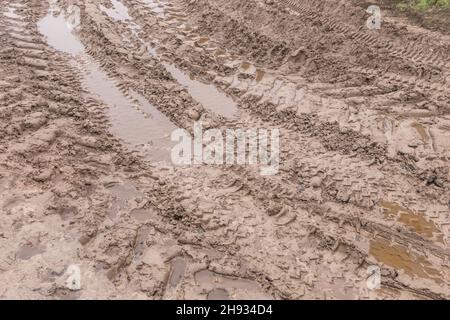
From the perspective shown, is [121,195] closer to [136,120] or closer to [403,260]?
[136,120]

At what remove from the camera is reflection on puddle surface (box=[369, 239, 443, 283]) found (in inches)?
177

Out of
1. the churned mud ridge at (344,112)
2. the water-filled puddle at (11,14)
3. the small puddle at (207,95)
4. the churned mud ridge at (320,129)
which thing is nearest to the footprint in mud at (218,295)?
the churned mud ridge at (320,129)

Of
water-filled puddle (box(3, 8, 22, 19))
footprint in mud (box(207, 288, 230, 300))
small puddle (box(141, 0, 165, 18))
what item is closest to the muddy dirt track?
footprint in mud (box(207, 288, 230, 300))

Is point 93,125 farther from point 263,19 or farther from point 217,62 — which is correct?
point 263,19

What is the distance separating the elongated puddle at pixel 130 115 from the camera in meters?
6.30

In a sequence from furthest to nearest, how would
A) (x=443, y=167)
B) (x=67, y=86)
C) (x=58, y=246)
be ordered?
1. (x=67, y=86)
2. (x=443, y=167)
3. (x=58, y=246)

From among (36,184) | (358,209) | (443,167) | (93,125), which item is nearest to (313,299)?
(358,209)

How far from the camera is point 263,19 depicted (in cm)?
910

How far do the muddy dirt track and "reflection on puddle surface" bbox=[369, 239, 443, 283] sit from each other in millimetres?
22

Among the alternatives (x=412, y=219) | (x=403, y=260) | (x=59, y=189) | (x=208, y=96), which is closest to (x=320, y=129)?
(x=412, y=219)

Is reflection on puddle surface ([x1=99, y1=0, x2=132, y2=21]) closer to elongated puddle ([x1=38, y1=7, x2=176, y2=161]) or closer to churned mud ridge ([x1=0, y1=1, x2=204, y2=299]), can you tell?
elongated puddle ([x1=38, y1=7, x2=176, y2=161])

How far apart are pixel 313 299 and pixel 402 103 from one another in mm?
3950
